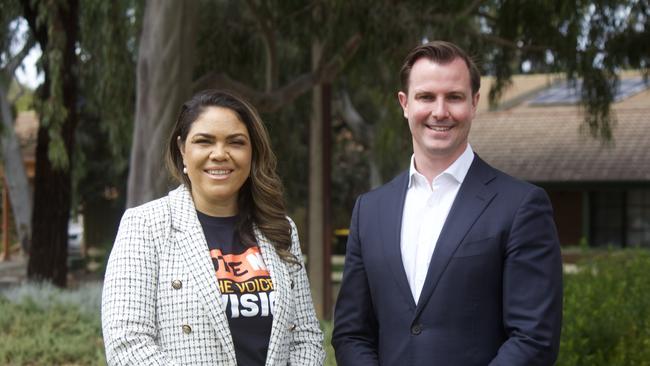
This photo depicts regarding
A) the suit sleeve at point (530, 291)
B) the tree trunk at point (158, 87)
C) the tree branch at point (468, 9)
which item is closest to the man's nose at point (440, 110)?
the suit sleeve at point (530, 291)

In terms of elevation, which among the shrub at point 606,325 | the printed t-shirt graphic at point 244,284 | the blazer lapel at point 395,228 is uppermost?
the blazer lapel at point 395,228

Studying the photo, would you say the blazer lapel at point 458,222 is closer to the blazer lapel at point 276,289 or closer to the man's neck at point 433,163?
the man's neck at point 433,163

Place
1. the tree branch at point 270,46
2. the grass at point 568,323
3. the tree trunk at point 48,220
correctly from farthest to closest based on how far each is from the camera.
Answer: the tree trunk at point 48,220
the tree branch at point 270,46
the grass at point 568,323

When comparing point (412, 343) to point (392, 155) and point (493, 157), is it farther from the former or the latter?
point (493, 157)

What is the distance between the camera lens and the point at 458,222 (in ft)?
11.4

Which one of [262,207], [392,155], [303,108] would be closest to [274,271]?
[262,207]

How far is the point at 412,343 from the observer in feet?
11.4

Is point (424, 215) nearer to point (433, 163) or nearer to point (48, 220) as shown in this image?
point (433, 163)

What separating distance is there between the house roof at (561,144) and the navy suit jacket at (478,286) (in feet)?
65.9

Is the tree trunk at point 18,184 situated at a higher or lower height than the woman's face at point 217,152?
lower

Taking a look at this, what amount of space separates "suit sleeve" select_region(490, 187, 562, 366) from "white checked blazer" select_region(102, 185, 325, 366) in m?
0.74

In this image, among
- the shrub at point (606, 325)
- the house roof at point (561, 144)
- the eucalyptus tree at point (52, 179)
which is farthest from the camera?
the house roof at point (561, 144)

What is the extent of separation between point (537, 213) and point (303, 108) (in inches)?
559

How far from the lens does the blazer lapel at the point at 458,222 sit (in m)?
3.43
